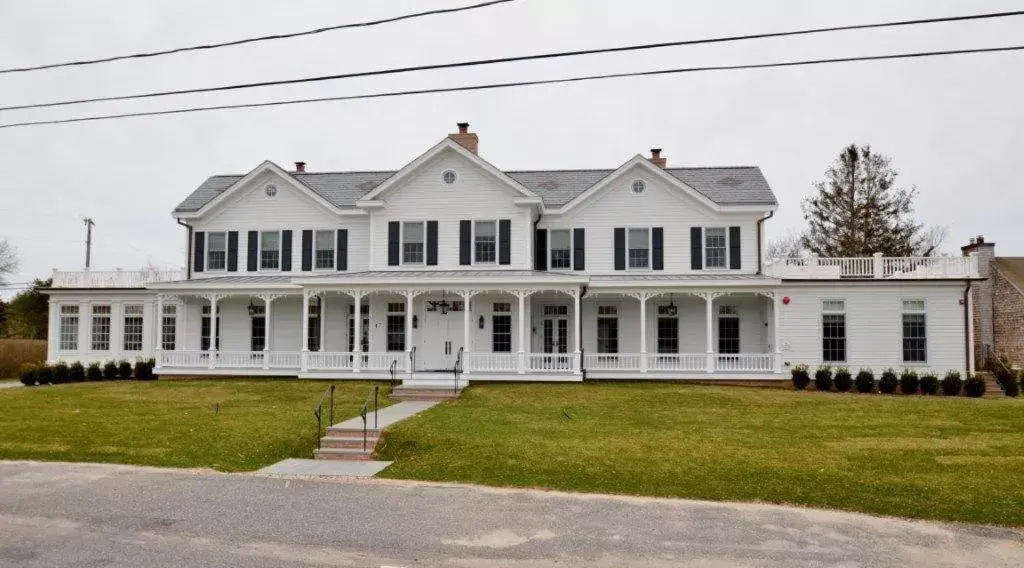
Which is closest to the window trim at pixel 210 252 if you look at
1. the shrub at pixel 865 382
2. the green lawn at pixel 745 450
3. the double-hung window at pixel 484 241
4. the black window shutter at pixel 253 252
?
the black window shutter at pixel 253 252

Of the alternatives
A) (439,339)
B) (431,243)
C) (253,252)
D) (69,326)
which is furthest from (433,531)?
(69,326)

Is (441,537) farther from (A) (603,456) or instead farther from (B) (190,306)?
(B) (190,306)

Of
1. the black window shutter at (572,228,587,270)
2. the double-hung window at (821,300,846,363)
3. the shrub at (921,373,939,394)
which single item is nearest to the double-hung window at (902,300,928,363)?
the shrub at (921,373,939,394)

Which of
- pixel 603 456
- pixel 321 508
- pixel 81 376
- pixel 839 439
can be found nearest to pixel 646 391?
pixel 839 439

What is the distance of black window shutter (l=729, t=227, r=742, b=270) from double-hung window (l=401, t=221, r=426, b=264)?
35.0 ft

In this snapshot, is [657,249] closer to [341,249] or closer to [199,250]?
[341,249]

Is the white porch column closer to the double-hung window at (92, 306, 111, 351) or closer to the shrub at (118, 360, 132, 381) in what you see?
the shrub at (118, 360, 132, 381)

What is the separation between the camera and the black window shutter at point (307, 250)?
2717 cm

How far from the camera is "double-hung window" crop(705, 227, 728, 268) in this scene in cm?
2541

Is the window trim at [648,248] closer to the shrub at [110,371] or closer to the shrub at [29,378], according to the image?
the shrub at [110,371]

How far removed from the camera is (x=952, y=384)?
22.2 meters

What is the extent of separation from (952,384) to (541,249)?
1357cm

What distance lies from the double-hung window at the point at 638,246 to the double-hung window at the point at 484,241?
4.72 metres

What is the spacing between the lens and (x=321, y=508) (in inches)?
368
